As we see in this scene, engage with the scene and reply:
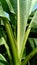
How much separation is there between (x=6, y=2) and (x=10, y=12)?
11cm

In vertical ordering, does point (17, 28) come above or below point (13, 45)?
above

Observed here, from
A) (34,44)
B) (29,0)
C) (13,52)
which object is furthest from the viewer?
(34,44)

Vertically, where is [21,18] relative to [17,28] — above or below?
above

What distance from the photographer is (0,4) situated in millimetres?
2004

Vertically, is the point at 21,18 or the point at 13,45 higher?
the point at 21,18

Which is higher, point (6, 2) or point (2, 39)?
point (6, 2)

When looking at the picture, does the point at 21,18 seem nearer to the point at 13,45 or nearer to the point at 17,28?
the point at 17,28

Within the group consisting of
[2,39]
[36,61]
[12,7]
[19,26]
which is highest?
[12,7]

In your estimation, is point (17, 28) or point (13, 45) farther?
point (17, 28)

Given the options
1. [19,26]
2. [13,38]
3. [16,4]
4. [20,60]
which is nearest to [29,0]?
[16,4]

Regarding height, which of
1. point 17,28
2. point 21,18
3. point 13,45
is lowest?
point 13,45

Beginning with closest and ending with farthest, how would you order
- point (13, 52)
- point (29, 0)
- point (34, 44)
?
1. point (13, 52)
2. point (29, 0)
3. point (34, 44)

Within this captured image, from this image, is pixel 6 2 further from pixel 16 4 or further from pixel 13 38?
pixel 13 38

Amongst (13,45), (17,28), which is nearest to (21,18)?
(17,28)
